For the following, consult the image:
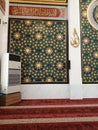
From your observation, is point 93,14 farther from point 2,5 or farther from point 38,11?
point 2,5

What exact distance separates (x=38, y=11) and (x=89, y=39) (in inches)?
61.4

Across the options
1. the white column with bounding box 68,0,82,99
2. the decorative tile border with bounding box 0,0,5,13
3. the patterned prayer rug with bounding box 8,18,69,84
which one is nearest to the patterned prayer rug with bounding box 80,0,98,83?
the white column with bounding box 68,0,82,99

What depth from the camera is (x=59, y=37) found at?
5.00 m

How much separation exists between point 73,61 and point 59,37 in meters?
0.75

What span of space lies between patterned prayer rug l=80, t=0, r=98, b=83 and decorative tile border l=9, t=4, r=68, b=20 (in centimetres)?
55

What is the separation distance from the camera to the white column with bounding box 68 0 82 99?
4703 millimetres

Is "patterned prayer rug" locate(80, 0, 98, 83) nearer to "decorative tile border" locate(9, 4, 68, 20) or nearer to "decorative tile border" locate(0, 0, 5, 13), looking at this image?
"decorative tile border" locate(9, 4, 68, 20)

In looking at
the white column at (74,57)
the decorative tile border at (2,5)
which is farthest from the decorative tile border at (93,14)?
the decorative tile border at (2,5)

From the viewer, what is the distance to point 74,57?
4820 millimetres

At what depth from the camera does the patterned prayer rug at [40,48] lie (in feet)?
16.0

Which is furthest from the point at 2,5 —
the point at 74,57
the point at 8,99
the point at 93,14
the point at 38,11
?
the point at 93,14

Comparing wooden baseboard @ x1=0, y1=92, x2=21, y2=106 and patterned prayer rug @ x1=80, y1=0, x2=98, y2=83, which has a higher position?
patterned prayer rug @ x1=80, y1=0, x2=98, y2=83

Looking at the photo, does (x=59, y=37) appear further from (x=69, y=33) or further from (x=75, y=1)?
(x=75, y=1)

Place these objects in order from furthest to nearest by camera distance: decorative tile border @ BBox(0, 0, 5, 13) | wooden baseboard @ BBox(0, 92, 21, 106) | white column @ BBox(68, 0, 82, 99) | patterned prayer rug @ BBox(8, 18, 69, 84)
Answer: patterned prayer rug @ BBox(8, 18, 69, 84), white column @ BBox(68, 0, 82, 99), decorative tile border @ BBox(0, 0, 5, 13), wooden baseboard @ BBox(0, 92, 21, 106)
